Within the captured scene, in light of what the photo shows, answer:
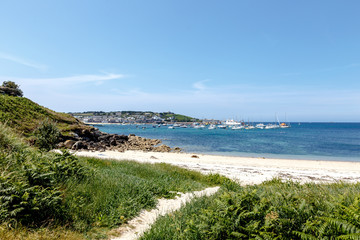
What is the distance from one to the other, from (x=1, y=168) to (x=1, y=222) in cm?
215

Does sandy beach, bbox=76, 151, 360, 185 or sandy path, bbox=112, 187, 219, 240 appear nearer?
sandy path, bbox=112, 187, 219, 240

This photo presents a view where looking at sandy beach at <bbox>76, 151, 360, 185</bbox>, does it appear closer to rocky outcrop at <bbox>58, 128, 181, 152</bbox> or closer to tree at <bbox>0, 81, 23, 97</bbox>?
rocky outcrop at <bbox>58, 128, 181, 152</bbox>

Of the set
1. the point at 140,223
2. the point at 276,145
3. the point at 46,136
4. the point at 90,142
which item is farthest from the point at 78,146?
the point at 276,145

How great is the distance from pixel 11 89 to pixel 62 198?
51.4 metres

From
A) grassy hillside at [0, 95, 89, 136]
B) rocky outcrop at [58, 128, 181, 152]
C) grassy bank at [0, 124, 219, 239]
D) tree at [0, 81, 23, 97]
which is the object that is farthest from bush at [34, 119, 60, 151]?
tree at [0, 81, 23, 97]

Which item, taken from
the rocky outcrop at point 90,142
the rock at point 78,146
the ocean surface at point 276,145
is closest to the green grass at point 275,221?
the rock at point 78,146

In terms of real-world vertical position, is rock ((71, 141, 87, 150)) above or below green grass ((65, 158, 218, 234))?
below

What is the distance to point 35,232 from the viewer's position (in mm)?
4617

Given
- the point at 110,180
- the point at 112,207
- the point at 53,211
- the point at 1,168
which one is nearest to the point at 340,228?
the point at 112,207

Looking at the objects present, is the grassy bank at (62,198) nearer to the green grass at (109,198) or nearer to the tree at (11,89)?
the green grass at (109,198)

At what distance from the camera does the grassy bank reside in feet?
15.9

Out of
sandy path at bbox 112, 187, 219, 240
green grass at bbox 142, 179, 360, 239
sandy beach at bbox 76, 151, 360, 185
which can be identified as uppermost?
green grass at bbox 142, 179, 360, 239

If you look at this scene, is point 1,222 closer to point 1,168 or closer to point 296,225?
point 1,168

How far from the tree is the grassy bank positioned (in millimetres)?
44086
